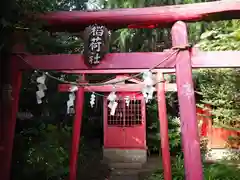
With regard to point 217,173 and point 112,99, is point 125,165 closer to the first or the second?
point 217,173

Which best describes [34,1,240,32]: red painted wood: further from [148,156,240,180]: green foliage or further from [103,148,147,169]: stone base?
[103,148,147,169]: stone base

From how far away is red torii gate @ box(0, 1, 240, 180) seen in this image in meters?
4.12

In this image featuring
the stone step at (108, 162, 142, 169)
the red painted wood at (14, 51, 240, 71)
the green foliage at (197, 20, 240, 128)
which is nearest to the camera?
the red painted wood at (14, 51, 240, 71)

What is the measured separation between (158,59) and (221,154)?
9.34 meters

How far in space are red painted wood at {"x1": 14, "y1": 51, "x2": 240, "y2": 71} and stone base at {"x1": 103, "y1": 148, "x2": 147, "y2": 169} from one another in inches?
317

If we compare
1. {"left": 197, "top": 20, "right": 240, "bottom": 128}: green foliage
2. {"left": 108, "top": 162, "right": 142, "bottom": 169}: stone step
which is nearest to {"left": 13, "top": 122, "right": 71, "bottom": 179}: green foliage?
{"left": 108, "top": 162, "right": 142, "bottom": 169}: stone step

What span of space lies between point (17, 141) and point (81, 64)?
2383mm

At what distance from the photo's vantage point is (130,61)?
4.38 meters

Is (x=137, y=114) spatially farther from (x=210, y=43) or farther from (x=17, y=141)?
(x=17, y=141)

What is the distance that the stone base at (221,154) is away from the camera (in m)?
11.0

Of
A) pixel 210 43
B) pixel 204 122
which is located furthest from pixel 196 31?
pixel 204 122

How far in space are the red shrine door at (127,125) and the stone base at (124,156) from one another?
20 centimetres

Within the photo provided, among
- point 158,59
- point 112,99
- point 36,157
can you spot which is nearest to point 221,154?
point 112,99

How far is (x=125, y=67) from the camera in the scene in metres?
4.39
